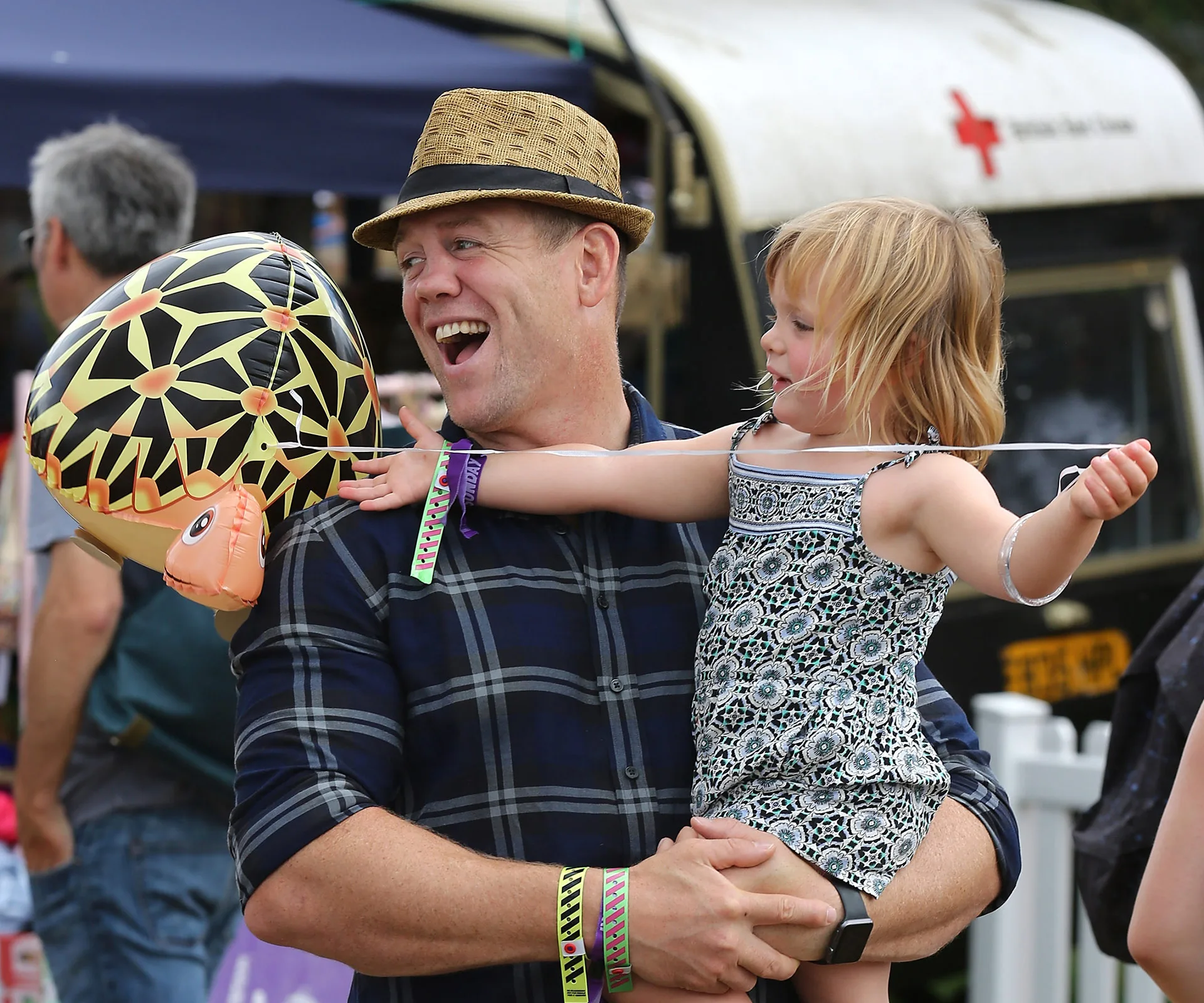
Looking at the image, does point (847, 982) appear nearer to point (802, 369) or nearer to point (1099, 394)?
point (802, 369)

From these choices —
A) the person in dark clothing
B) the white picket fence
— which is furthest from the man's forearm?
the white picket fence

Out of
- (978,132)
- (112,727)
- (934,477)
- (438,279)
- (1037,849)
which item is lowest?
(1037,849)

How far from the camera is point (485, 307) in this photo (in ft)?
7.39

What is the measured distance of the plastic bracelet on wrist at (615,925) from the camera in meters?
1.85

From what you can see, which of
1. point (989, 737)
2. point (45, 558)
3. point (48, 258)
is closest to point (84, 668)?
point (45, 558)

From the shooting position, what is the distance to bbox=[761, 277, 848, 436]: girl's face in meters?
2.04

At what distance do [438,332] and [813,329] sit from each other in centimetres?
55

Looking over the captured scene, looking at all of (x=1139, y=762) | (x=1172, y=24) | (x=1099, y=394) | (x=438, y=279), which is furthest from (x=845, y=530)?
(x=1172, y=24)

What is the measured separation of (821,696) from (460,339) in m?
0.75

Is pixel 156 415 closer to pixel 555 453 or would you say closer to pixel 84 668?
pixel 555 453

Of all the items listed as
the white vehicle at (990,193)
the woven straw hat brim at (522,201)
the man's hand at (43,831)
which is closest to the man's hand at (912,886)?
the woven straw hat brim at (522,201)

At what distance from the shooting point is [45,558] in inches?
140

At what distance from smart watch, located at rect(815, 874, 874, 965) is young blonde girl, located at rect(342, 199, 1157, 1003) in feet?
0.04

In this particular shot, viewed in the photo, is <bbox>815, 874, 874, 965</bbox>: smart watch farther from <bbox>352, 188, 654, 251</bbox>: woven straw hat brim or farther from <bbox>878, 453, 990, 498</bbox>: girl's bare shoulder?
<bbox>352, 188, 654, 251</bbox>: woven straw hat brim
